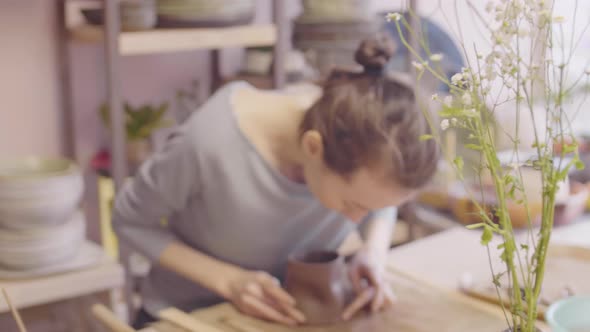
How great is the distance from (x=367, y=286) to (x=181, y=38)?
3.79 feet

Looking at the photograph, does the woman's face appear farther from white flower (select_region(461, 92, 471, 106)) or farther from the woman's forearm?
white flower (select_region(461, 92, 471, 106))

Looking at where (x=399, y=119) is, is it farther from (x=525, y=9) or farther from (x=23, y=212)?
(x=23, y=212)

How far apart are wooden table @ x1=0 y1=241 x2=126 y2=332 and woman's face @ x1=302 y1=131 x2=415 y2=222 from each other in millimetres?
481

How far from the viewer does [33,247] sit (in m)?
1.50

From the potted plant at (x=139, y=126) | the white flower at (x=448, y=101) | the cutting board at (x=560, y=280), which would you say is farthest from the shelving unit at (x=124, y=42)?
the white flower at (x=448, y=101)

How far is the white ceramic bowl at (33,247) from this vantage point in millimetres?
1500

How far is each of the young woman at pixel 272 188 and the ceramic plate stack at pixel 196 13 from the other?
2.34 feet

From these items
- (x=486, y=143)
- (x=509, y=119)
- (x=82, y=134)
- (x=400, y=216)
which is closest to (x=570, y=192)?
(x=509, y=119)

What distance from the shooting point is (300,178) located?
4.76 ft

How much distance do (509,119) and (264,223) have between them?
1.19 meters

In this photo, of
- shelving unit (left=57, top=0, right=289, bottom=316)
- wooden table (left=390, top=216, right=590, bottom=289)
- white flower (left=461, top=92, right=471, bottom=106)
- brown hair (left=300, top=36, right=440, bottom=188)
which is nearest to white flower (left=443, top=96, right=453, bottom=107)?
white flower (left=461, top=92, right=471, bottom=106)

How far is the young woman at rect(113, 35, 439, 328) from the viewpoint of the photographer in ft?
4.08

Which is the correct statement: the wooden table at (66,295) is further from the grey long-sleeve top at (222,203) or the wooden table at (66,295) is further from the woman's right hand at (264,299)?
the woman's right hand at (264,299)

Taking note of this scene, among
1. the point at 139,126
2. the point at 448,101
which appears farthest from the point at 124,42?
the point at 448,101
